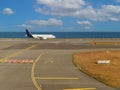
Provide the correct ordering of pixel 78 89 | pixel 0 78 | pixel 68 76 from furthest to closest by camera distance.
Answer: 1. pixel 68 76
2. pixel 0 78
3. pixel 78 89

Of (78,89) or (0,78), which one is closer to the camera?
(78,89)

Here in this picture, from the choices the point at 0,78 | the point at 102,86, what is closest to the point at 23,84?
the point at 0,78

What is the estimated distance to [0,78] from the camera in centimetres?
2462

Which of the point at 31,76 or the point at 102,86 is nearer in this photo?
the point at 102,86

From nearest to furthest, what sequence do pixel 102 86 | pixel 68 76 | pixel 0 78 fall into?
Answer: pixel 102 86 < pixel 0 78 < pixel 68 76

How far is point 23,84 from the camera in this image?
21891mm

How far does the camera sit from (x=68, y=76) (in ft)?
87.1

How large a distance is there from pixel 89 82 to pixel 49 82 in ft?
9.46

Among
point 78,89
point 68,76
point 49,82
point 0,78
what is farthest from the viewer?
point 68,76

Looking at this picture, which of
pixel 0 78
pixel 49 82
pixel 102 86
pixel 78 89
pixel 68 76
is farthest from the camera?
pixel 68 76

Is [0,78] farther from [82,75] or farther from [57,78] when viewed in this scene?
[82,75]

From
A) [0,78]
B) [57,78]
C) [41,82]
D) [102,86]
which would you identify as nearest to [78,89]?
[102,86]

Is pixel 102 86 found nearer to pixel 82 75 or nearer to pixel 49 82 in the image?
pixel 49 82

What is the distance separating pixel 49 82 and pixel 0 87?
3944 millimetres
